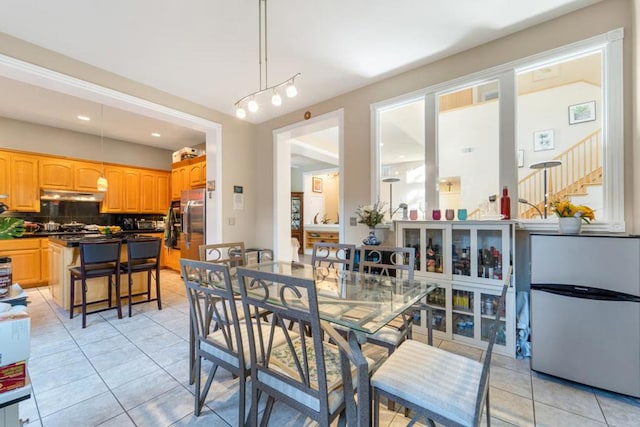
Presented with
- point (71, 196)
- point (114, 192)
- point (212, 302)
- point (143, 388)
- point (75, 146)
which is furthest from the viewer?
point (114, 192)

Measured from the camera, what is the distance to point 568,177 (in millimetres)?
→ 2443

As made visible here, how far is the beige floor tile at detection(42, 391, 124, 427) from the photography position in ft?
5.40

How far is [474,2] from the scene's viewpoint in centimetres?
214

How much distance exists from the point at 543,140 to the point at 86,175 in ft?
23.1

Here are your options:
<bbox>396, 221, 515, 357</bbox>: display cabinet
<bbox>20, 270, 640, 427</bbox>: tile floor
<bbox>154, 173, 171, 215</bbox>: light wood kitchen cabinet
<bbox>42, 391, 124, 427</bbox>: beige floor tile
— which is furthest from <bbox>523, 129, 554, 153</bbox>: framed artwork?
<bbox>154, 173, 171, 215</bbox>: light wood kitchen cabinet

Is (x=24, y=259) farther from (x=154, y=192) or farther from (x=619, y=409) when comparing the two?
(x=619, y=409)

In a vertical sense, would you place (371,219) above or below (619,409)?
above

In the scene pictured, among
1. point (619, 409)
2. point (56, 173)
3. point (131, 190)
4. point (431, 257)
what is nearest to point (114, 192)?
point (131, 190)

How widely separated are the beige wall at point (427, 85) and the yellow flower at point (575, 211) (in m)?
0.27

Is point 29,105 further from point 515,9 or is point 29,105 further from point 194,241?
point 515,9

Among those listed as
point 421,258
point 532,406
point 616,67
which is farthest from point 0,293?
point 616,67

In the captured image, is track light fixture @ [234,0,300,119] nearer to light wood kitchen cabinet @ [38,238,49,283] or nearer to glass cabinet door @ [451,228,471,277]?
glass cabinet door @ [451,228,471,277]

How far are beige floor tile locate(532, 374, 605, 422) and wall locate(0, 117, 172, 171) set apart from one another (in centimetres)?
715

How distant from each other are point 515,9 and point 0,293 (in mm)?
4366
